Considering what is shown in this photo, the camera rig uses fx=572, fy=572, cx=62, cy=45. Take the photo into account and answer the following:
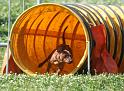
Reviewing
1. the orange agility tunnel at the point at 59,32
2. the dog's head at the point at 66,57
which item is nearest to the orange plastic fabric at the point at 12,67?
the orange agility tunnel at the point at 59,32

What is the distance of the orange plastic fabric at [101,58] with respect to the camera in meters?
9.61

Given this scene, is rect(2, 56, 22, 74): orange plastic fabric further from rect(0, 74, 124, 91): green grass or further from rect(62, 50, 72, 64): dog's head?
rect(0, 74, 124, 91): green grass

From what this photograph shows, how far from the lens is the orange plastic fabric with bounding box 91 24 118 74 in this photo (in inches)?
378

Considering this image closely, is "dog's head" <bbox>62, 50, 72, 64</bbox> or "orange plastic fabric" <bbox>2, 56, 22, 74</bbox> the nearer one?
"orange plastic fabric" <bbox>2, 56, 22, 74</bbox>

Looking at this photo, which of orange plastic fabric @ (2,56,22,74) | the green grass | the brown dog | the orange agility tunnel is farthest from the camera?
the brown dog

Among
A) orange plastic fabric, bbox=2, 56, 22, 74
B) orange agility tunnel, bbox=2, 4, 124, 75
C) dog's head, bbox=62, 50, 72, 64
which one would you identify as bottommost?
orange plastic fabric, bbox=2, 56, 22, 74

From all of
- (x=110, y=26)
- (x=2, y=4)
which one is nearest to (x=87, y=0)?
(x=2, y=4)

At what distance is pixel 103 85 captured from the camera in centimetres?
807

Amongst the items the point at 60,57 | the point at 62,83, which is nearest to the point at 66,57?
the point at 60,57

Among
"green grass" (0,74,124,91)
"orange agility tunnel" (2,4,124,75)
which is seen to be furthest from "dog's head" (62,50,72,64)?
"green grass" (0,74,124,91)

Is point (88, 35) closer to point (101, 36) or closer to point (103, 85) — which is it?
point (101, 36)

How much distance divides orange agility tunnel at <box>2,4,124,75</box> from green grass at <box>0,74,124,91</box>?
667mm

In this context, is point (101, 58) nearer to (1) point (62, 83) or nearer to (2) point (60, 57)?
(2) point (60, 57)

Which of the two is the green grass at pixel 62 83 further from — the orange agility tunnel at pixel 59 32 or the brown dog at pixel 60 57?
the brown dog at pixel 60 57
